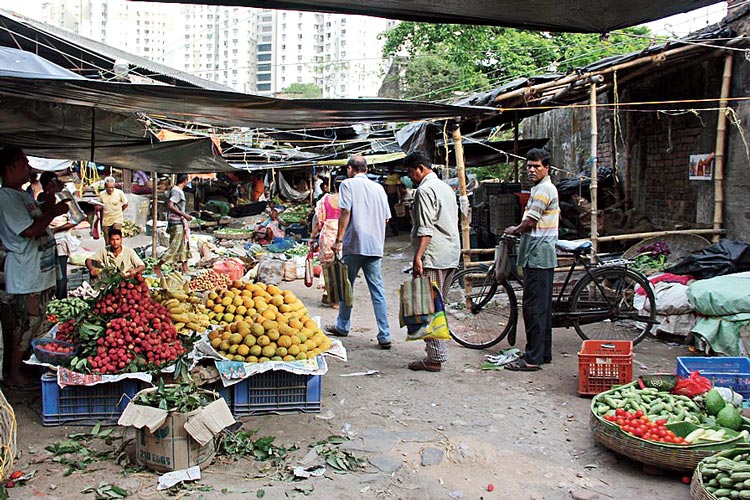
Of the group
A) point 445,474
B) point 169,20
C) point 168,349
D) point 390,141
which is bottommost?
point 445,474

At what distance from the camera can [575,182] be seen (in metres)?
11.7

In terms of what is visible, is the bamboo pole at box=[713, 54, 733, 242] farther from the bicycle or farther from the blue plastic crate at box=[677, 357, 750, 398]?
the blue plastic crate at box=[677, 357, 750, 398]

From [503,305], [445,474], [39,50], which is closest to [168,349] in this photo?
[445,474]

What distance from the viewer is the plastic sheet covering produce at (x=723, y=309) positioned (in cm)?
616

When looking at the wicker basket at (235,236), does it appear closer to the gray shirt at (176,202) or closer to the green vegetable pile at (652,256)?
the gray shirt at (176,202)

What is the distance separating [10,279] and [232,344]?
201cm

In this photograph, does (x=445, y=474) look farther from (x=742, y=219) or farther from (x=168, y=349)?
(x=742, y=219)

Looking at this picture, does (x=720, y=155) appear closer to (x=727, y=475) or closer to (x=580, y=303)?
(x=580, y=303)

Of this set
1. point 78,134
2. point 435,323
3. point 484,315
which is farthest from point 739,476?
point 78,134

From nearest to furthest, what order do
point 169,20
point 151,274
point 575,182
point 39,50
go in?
point 151,274 → point 575,182 → point 39,50 → point 169,20

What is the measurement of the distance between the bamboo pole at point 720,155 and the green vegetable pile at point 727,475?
531cm

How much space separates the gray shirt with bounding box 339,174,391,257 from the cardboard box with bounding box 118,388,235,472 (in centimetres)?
335

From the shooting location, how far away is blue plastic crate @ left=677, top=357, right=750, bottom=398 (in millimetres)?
5020

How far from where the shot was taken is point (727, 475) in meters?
3.43
